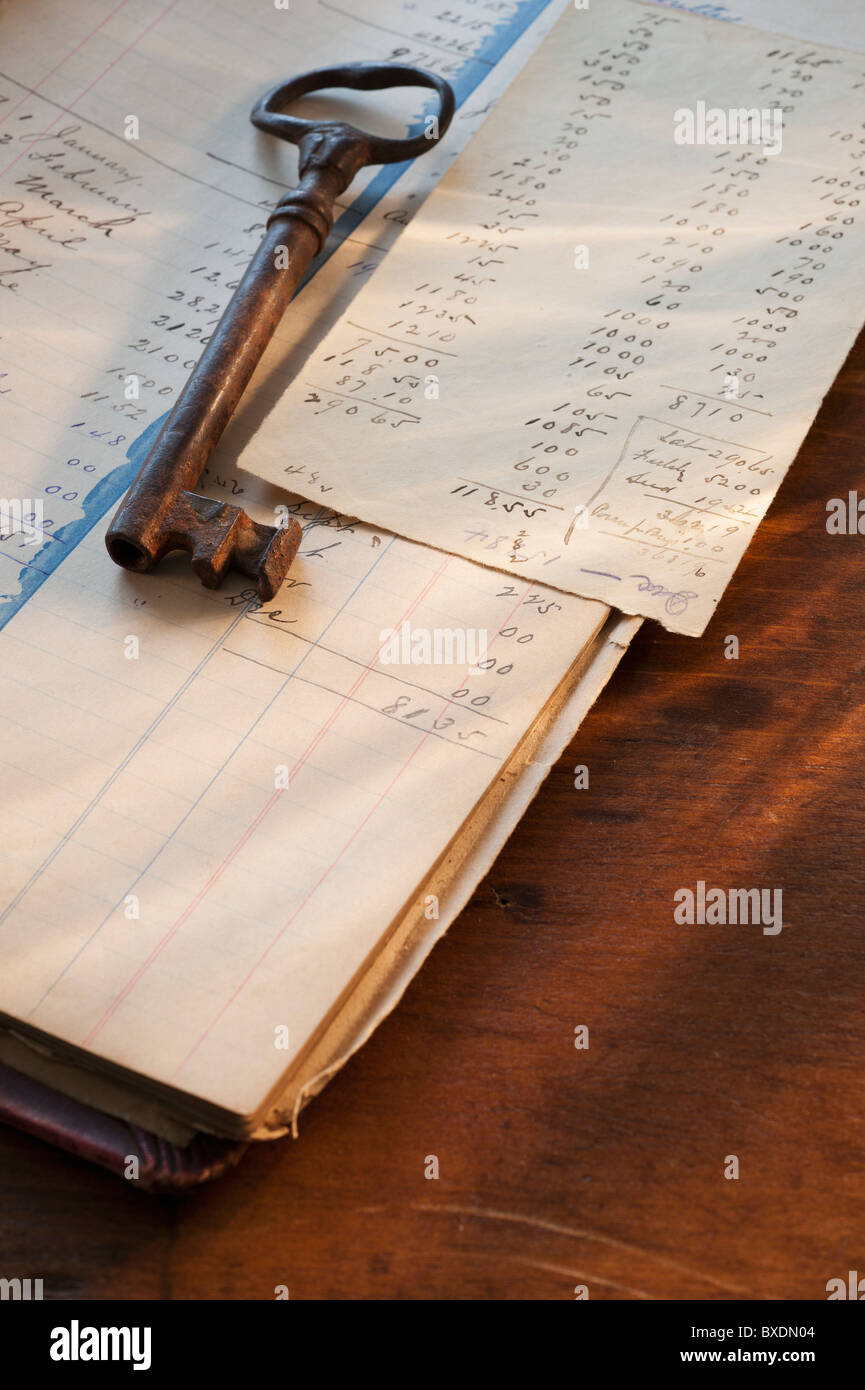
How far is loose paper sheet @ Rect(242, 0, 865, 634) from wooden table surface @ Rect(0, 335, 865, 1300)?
13 centimetres

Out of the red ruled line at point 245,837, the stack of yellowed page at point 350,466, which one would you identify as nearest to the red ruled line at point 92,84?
the stack of yellowed page at point 350,466

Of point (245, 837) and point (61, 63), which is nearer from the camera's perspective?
point (245, 837)

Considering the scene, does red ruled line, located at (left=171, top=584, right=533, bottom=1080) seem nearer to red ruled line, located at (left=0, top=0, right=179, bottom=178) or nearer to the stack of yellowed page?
the stack of yellowed page

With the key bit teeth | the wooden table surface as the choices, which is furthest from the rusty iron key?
the wooden table surface

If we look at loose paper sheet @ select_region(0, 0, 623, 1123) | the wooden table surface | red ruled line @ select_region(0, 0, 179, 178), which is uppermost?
red ruled line @ select_region(0, 0, 179, 178)

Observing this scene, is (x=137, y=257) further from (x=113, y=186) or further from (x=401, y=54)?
(x=401, y=54)

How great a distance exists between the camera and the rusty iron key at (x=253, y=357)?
746 millimetres

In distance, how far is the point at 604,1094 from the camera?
1.99ft

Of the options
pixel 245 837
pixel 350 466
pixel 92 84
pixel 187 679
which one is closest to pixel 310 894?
pixel 245 837

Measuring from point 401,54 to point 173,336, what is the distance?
423mm

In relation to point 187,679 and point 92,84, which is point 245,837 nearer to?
point 187,679

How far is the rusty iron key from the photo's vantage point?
75 cm

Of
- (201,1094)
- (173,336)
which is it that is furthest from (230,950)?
(173,336)

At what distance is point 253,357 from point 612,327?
285mm
